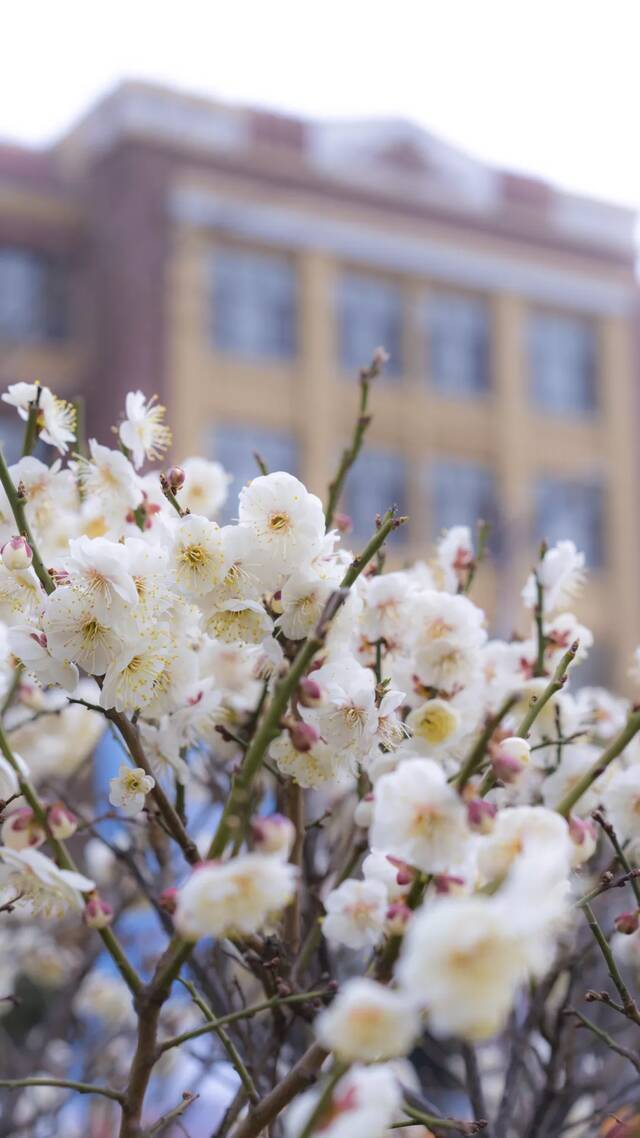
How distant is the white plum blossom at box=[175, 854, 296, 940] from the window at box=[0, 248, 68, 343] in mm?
18091

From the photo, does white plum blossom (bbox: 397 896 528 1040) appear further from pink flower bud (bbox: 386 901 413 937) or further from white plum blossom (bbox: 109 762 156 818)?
white plum blossom (bbox: 109 762 156 818)

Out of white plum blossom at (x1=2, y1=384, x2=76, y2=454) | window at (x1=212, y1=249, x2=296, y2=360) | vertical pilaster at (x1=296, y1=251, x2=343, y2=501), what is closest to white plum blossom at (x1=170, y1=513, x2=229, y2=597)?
Answer: white plum blossom at (x1=2, y1=384, x2=76, y2=454)

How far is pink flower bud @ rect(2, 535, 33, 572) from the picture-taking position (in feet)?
4.43

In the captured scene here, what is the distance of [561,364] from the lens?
70.5 ft

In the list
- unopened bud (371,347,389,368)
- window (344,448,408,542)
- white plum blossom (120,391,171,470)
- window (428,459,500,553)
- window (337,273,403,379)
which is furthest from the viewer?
window (428,459,500,553)

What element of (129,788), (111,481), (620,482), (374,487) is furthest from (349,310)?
(129,788)

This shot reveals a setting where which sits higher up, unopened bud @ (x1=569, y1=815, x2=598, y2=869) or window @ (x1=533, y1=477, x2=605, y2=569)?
window @ (x1=533, y1=477, x2=605, y2=569)

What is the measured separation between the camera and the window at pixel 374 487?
19.2m

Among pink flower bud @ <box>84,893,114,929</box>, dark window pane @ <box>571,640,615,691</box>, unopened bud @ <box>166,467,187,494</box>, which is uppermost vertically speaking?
unopened bud @ <box>166,467,187,494</box>

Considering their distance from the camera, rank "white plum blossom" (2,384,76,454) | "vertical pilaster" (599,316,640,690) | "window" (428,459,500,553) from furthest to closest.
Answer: "vertical pilaster" (599,316,640,690) → "window" (428,459,500,553) → "white plum blossom" (2,384,76,454)

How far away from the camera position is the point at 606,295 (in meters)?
21.6

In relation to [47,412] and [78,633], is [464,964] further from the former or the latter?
[47,412]

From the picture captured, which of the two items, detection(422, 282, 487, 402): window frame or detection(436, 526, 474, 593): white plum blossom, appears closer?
detection(436, 526, 474, 593): white plum blossom

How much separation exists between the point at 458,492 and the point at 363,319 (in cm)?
307
